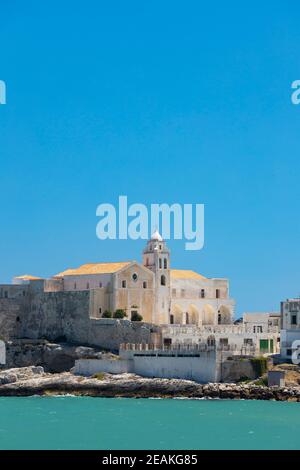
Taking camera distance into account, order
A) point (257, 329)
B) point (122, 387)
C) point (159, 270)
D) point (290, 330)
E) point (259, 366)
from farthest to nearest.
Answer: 1. point (159, 270)
2. point (257, 329)
3. point (290, 330)
4. point (122, 387)
5. point (259, 366)

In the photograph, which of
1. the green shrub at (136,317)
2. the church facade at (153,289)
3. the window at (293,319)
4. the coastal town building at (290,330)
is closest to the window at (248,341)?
the coastal town building at (290,330)

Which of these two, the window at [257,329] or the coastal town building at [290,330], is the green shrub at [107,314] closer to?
the window at [257,329]

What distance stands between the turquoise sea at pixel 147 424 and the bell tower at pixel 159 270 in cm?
1245

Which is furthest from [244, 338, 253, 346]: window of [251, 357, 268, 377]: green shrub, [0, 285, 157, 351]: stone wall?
[0, 285, 157, 351]: stone wall

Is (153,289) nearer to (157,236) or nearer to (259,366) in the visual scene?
(157,236)

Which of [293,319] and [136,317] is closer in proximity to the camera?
[293,319]

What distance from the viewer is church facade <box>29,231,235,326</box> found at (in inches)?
2790

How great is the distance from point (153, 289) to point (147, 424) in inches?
942

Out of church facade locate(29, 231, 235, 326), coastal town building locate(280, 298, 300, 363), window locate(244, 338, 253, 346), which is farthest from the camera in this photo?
church facade locate(29, 231, 235, 326)

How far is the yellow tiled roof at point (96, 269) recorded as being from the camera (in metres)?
71.8

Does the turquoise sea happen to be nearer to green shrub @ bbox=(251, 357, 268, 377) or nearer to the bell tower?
green shrub @ bbox=(251, 357, 268, 377)

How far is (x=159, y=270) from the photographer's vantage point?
72688mm

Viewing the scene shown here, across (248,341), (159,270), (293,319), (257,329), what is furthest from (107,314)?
(293,319)

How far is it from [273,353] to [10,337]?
16.9 metres
